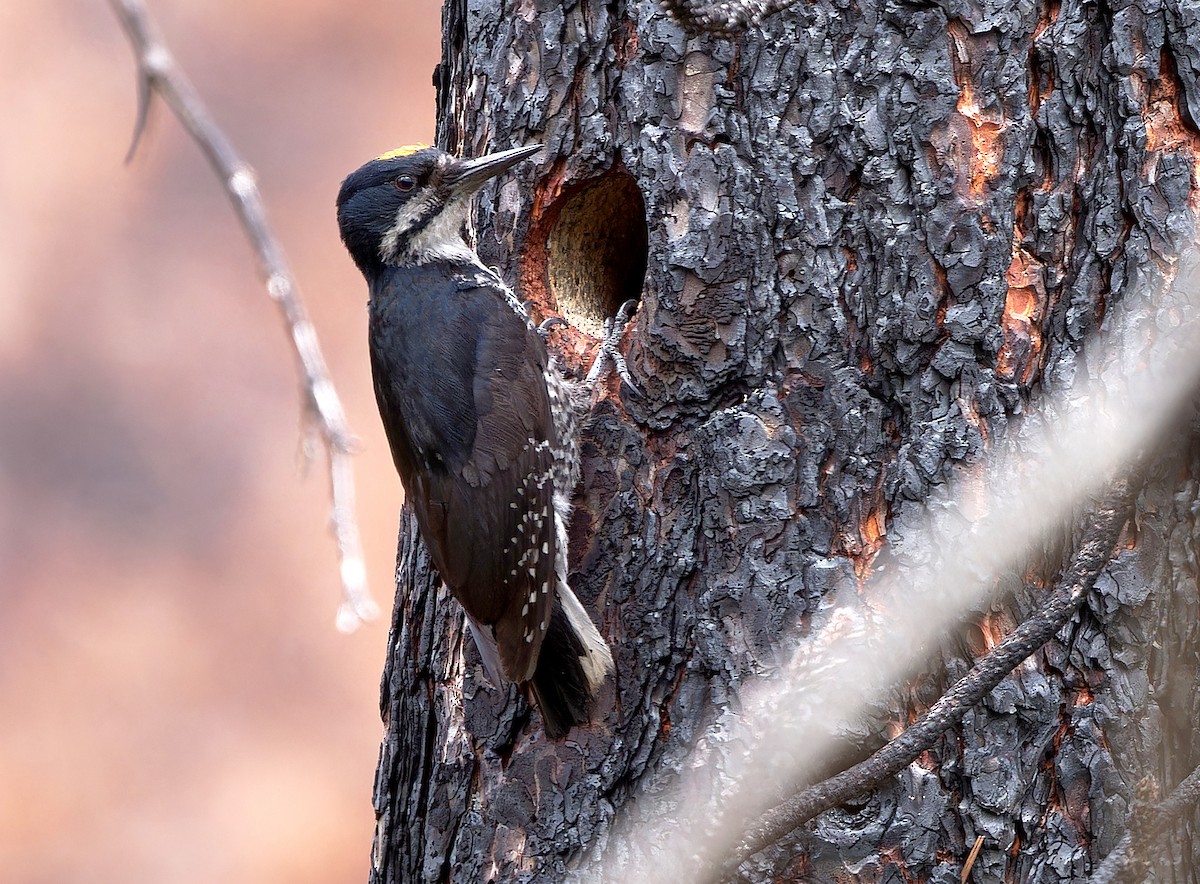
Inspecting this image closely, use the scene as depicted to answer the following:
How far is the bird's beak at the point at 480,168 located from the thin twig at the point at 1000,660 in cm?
132

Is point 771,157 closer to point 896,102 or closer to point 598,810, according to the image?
point 896,102

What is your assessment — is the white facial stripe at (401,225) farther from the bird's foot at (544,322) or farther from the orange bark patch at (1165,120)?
the orange bark patch at (1165,120)

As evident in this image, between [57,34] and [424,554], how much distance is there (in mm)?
3896

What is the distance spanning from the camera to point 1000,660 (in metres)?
2.08

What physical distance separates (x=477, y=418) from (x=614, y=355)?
365 mm

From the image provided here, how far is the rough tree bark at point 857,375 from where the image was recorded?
213 centimetres

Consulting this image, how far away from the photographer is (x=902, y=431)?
7.37 feet

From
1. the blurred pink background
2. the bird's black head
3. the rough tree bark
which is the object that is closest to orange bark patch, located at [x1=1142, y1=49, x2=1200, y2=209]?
the rough tree bark

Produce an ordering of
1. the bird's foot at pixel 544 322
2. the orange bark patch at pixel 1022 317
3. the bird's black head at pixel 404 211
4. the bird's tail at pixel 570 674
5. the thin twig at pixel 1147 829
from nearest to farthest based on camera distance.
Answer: the thin twig at pixel 1147 829
the orange bark patch at pixel 1022 317
the bird's tail at pixel 570 674
the bird's foot at pixel 544 322
the bird's black head at pixel 404 211

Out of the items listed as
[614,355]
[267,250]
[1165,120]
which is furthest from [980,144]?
[267,250]

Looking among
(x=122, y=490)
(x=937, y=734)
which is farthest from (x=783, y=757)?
(x=122, y=490)

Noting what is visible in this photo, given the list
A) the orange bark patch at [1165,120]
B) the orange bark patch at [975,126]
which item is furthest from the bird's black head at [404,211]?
the orange bark patch at [1165,120]

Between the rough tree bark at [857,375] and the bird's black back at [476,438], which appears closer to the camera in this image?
the rough tree bark at [857,375]

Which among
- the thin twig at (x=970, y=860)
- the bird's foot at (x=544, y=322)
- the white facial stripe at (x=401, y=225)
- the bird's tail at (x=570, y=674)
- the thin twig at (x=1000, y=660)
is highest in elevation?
the white facial stripe at (x=401, y=225)
